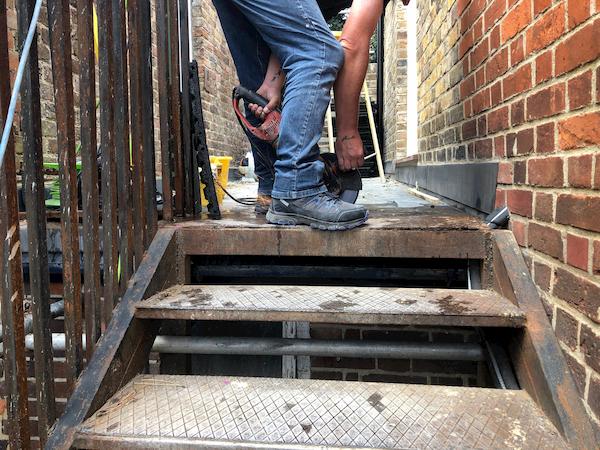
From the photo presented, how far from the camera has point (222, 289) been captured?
154cm

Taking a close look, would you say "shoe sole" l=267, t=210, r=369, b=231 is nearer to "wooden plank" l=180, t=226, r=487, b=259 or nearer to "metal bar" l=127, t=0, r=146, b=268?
"wooden plank" l=180, t=226, r=487, b=259

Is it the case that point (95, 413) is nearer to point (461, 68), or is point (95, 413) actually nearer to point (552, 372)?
point (552, 372)

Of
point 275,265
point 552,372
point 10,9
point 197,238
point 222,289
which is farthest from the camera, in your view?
point 10,9

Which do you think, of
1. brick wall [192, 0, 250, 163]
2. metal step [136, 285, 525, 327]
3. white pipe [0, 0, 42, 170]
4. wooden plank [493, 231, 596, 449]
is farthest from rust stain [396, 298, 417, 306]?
brick wall [192, 0, 250, 163]

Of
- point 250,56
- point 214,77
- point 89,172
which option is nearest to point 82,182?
point 89,172

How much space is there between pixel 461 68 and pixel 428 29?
1.26 m

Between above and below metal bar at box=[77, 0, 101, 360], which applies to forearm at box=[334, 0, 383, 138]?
above

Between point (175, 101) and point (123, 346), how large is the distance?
39.2 inches

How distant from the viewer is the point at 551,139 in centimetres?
121

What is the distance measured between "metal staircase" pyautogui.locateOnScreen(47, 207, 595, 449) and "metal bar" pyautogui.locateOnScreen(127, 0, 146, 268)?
7cm

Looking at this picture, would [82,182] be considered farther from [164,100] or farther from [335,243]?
[335,243]

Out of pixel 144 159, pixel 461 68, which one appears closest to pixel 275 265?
pixel 144 159

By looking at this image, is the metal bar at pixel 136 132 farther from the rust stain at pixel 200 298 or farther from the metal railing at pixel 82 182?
the rust stain at pixel 200 298

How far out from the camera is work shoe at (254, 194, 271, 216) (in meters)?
2.12
